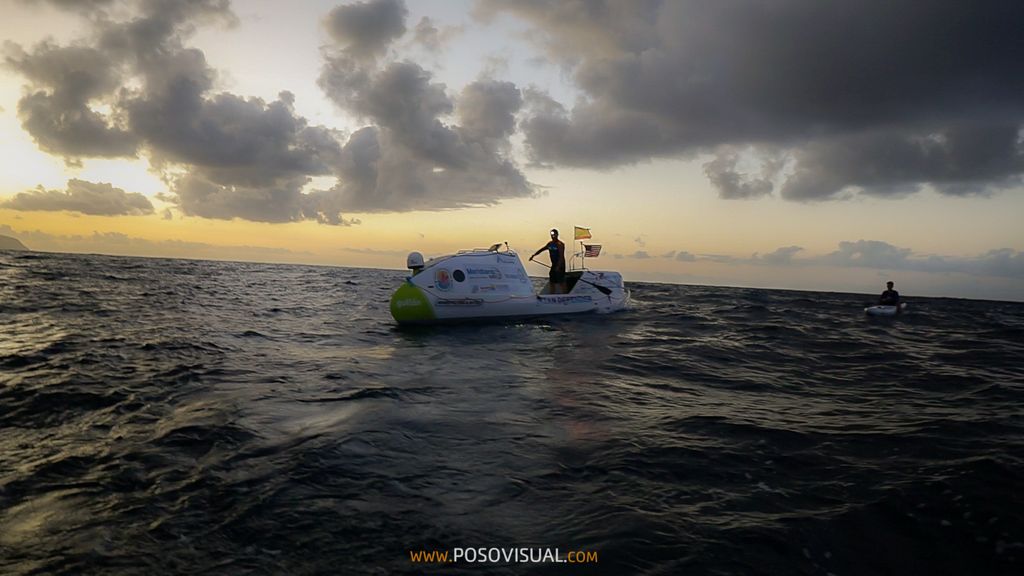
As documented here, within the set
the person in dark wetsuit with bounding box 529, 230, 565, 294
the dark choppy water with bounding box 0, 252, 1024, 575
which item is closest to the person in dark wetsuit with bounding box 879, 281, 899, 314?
the dark choppy water with bounding box 0, 252, 1024, 575

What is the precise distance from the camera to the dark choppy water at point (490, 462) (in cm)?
360

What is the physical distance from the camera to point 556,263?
20422 millimetres

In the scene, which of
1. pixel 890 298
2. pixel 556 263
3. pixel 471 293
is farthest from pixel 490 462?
pixel 890 298

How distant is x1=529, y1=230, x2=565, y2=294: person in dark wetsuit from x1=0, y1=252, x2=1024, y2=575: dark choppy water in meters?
9.38

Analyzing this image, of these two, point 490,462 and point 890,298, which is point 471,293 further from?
point 890,298

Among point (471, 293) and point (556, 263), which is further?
point (556, 263)

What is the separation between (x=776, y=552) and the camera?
3656 mm

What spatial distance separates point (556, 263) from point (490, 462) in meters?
15.6

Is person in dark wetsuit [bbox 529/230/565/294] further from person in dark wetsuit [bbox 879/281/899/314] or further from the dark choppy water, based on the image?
person in dark wetsuit [bbox 879/281/899/314]

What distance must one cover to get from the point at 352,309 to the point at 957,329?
91.5 ft

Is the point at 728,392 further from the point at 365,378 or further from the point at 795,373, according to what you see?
the point at 365,378

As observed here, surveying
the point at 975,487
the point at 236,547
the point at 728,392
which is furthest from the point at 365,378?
the point at 975,487

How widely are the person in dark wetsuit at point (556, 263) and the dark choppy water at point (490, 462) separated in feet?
30.8

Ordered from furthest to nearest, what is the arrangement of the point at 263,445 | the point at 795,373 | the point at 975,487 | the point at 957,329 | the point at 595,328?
the point at 957,329 → the point at 595,328 → the point at 795,373 → the point at 263,445 → the point at 975,487
